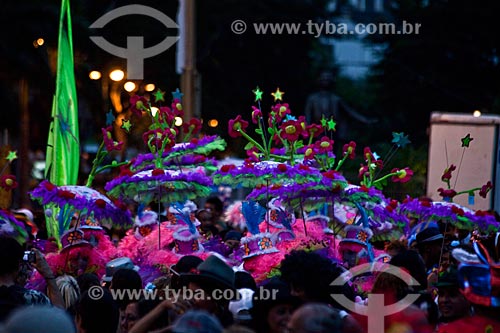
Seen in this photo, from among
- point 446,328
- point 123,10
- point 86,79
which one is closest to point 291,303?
point 446,328

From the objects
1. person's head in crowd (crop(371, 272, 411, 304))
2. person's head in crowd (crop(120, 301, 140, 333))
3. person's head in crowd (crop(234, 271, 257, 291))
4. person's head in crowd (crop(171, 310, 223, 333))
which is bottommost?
person's head in crowd (crop(120, 301, 140, 333))

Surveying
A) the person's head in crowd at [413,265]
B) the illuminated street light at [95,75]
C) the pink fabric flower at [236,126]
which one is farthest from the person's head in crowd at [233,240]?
the illuminated street light at [95,75]

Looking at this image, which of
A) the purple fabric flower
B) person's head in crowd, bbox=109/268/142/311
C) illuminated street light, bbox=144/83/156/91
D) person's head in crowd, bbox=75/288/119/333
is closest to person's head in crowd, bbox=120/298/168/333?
person's head in crowd, bbox=75/288/119/333

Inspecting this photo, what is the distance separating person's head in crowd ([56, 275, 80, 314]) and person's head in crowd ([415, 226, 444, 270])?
10.9 feet

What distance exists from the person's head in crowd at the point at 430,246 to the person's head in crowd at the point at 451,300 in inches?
124

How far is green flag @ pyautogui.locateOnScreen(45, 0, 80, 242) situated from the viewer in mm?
11922

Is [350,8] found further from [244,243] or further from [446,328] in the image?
[446,328]

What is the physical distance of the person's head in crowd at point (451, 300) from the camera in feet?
20.9

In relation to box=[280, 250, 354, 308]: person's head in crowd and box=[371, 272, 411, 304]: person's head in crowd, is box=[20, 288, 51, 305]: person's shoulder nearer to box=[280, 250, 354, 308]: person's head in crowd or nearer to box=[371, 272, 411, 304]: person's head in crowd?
box=[280, 250, 354, 308]: person's head in crowd

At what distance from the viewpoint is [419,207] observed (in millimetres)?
9867

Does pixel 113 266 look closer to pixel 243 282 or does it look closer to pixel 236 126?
pixel 236 126

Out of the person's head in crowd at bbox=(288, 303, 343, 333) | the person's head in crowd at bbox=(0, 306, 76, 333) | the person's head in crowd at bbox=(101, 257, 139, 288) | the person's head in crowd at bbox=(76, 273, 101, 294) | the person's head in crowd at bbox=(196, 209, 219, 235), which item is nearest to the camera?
the person's head in crowd at bbox=(0, 306, 76, 333)

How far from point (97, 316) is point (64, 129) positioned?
Result: 6.20 m

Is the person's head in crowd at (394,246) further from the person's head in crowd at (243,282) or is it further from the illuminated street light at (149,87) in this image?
the illuminated street light at (149,87)
